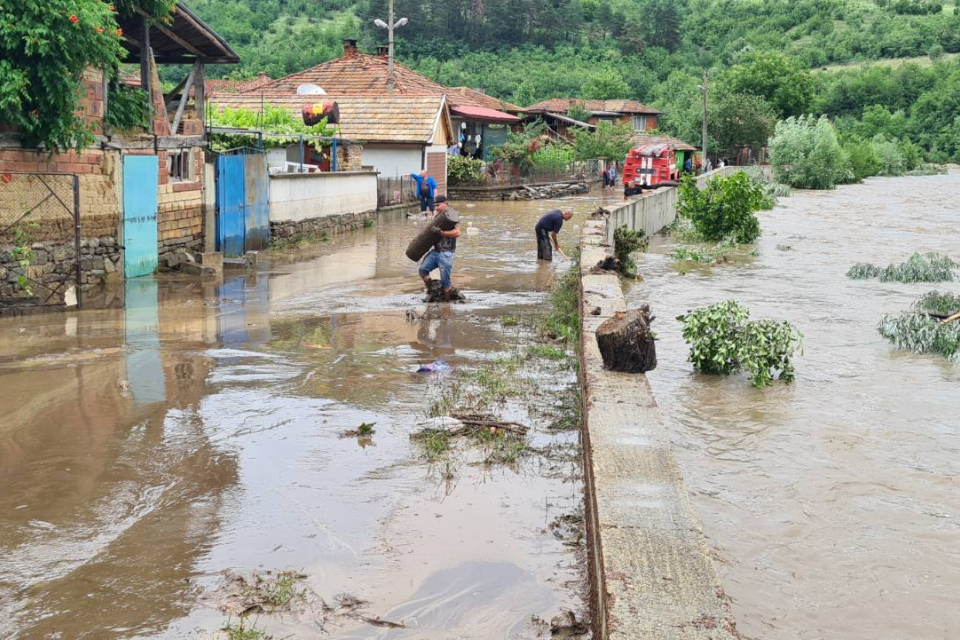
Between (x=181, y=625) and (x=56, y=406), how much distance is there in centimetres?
444

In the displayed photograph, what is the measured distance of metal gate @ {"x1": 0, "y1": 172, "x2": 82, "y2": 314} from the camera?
12.9 m

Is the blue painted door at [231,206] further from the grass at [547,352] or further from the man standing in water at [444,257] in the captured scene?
the grass at [547,352]

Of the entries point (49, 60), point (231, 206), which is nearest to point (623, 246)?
point (231, 206)

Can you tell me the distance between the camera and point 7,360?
405 inches

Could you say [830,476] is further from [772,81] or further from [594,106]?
[772,81]

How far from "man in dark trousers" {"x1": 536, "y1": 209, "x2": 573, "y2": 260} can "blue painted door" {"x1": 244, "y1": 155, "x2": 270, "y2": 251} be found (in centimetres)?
574

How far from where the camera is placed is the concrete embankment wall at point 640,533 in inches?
164

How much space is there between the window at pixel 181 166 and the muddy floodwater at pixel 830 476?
8.25m

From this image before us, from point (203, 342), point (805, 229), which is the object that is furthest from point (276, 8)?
point (203, 342)

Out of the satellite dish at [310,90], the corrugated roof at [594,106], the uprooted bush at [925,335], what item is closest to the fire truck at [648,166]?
the satellite dish at [310,90]

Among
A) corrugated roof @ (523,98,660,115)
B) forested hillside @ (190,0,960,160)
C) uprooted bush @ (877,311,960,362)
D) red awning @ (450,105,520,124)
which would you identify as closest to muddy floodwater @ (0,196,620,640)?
uprooted bush @ (877,311,960,362)

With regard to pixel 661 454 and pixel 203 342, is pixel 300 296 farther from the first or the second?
pixel 661 454

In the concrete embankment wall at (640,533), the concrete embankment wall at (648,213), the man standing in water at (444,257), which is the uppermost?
the concrete embankment wall at (648,213)

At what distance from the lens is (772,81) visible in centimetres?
8388
